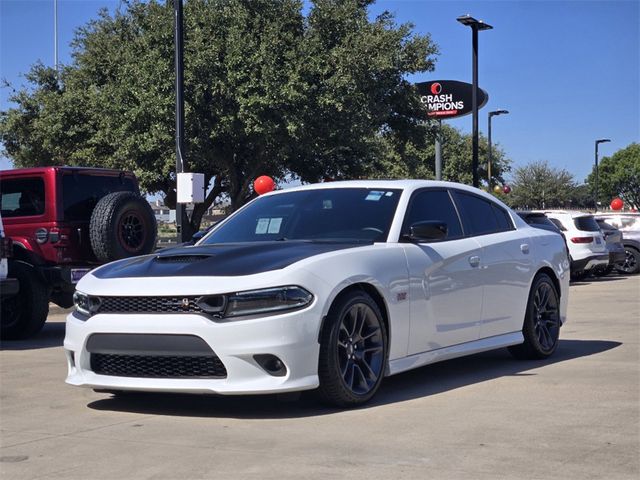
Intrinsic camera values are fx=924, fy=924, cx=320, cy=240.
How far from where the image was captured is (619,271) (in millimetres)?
24812

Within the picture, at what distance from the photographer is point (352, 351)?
5996 mm

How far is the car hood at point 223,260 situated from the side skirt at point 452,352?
873 millimetres

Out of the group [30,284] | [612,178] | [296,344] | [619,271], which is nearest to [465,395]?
[296,344]

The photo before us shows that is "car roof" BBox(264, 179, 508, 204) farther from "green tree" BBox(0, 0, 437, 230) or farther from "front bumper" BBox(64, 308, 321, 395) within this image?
"green tree" BBox(0, 0, 437, 230)

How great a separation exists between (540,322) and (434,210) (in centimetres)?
171

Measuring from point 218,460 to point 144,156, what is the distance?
22619 millimetres

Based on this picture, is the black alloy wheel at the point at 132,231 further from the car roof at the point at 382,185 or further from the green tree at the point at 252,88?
the green tree at the point at 252,88

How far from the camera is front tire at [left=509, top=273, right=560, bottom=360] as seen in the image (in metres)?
8.05

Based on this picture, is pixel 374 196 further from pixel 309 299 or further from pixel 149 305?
pixel 149 305

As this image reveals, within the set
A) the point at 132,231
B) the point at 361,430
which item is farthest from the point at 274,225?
the point at 132,231

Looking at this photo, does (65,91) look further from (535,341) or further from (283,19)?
(535,341)

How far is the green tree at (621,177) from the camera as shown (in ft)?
324

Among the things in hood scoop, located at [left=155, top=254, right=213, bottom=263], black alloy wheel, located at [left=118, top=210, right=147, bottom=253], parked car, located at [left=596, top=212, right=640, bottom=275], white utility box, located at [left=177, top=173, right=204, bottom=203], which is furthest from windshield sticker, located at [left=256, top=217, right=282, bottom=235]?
parked car, located at [left=596, top=212, right=640, bottom=275]

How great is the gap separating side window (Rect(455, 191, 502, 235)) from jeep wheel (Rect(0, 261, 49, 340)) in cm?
526
